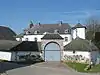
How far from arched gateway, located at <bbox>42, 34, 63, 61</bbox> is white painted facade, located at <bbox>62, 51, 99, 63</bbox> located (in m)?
2.12

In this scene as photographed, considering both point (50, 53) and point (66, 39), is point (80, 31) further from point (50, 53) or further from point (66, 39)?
point (50, 53)

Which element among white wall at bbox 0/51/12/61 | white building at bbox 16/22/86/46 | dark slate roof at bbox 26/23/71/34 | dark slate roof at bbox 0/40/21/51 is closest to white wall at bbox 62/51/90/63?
white wall at bbox 0/51/12/61

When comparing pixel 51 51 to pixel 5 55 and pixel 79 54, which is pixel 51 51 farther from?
pixel 5 55

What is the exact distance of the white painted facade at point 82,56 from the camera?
152 feet

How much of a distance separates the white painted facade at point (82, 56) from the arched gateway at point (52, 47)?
2.12 meters

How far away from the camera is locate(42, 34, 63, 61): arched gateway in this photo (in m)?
49.8

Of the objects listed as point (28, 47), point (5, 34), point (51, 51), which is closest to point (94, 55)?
point (51, 51)

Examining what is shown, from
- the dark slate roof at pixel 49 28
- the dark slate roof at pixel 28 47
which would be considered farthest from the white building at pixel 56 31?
the dark slate roof at pixel 28 47

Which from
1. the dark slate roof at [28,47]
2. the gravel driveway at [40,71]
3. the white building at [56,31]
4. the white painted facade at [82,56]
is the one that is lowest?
the gravel driveway at [40,71]

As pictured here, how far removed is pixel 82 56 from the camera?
4694 cm

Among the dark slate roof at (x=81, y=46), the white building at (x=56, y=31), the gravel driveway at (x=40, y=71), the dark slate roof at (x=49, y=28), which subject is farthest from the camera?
the dark slate roof at (x=49, y=28)

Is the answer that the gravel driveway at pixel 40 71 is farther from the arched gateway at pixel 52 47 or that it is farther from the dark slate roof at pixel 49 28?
the dark slate roof at pixel 49 28

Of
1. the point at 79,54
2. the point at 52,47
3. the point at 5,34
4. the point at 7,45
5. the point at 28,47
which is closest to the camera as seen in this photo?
the point at 79,54

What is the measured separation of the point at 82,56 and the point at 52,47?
22.7 feet
